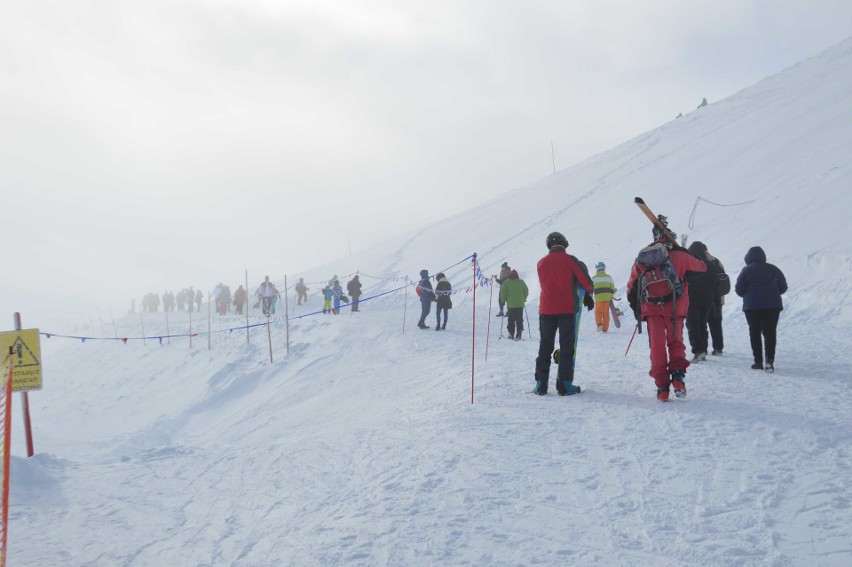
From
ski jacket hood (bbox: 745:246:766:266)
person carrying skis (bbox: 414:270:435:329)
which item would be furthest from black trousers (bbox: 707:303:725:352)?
person carrying skis (bbox: 414:270:435:329)

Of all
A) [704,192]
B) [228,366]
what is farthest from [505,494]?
[704,192]

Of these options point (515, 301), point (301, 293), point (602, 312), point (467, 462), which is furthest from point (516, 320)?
point (301, 293)

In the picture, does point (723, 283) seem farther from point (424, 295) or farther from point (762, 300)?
point (424, 295)

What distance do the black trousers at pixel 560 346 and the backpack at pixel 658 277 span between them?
2.95ft

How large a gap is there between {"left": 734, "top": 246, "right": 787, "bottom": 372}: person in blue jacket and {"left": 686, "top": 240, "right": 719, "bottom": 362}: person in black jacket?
1.91 feet

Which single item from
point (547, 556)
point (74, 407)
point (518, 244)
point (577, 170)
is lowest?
point (74, 407)

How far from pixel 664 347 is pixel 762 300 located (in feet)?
7.88

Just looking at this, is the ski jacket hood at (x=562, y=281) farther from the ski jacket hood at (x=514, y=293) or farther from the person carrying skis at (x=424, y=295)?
the person carrying skis at (x=424, y=295)

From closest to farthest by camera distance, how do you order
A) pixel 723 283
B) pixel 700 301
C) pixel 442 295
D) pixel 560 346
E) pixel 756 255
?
pixel 560 346
pixel 756 255
pixel 700 301
pixel 723 283
pixel 442 295

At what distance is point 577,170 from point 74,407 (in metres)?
38.6

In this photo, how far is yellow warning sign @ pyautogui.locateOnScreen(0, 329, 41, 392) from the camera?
26.0 feet

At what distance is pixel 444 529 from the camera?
13.3ft

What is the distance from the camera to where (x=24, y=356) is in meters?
7.99

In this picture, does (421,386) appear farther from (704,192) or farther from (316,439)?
(704,192)
